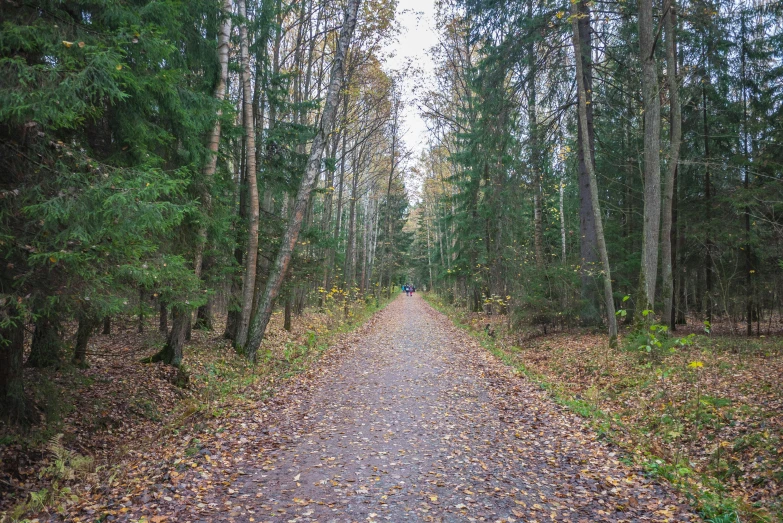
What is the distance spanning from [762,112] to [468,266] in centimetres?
1389

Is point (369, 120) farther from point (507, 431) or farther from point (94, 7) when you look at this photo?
point (507, 431)

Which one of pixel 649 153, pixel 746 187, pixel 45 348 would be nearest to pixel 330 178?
pixel 649 153

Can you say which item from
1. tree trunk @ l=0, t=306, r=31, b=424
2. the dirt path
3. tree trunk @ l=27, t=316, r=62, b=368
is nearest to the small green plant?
tree trunk @ l=0, t=306, r=31, b=424

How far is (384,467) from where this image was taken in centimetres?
495

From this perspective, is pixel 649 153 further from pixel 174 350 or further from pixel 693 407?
pixel 174 350

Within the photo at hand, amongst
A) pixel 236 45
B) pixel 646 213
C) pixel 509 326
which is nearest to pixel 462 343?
pixel 509 326

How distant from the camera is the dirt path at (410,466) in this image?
3992 millimetres

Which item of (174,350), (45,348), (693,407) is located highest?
(45,348)

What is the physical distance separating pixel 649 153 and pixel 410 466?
965 cm

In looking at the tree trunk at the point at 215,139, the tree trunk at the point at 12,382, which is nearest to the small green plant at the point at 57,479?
the tree trunk at the point at 12,382

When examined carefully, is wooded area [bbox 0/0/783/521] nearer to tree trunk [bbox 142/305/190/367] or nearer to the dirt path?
tree trunk [bbox 142/305/190/367]

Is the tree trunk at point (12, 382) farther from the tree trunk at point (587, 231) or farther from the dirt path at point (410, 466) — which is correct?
the tree trunk at point (587, 231)

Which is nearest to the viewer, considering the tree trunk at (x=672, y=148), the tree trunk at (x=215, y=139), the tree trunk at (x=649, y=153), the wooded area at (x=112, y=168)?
the wooded area at (x=112, y=168)

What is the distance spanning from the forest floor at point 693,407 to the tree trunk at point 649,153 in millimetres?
1540
